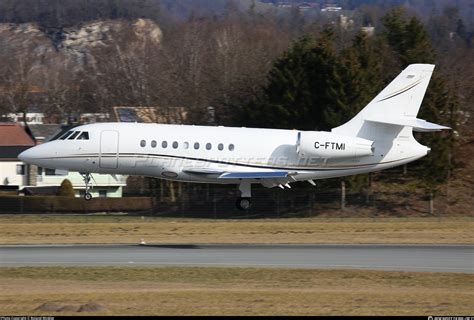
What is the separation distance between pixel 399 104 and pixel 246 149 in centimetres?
705

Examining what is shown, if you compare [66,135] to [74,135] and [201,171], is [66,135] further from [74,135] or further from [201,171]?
[201,171]

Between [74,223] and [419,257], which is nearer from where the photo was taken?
[419,257]

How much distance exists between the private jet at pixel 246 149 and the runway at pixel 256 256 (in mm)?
10517

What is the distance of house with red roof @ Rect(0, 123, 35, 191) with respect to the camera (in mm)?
75938

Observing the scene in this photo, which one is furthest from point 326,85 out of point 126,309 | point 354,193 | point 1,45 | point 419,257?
point 1,45

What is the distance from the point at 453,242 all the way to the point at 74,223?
52.4 feet

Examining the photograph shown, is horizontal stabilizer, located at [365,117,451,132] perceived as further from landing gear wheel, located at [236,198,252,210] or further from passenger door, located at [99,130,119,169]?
passenger door, located at [99,130,119,169]

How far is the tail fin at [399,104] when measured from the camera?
140 feet

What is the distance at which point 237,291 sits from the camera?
2217cm

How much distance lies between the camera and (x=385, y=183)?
5244 centimetres

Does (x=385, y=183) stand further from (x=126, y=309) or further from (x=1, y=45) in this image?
(x=1, y=45)

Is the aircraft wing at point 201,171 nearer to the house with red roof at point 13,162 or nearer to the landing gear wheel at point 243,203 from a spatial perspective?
the landing gear wheel at point 243,203

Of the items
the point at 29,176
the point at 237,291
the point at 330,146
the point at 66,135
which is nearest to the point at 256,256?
the point at 237,291

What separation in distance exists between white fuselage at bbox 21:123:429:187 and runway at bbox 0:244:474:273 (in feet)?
34.3
